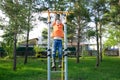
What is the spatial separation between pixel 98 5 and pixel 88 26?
296 cm

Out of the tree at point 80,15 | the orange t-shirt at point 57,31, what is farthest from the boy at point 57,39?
the tree at point 80,15

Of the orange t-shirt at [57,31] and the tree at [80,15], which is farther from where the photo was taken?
the tree at [80,15]

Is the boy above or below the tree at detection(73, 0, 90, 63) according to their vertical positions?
below

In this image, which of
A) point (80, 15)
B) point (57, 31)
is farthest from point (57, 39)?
point (80, 15)

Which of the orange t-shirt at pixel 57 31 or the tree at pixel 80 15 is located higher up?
the tree at pixel 80 15

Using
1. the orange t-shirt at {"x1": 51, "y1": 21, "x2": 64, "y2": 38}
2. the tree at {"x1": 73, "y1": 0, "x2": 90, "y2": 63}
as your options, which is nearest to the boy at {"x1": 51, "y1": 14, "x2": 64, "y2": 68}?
the orange t-shirt at {"x1": 51, "y1": 21, "x2": 64, "y2": 38}

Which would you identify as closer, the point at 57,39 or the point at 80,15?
the point at 57,39

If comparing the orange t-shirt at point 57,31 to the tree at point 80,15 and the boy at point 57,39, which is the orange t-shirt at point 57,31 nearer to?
the boy at point 57,39

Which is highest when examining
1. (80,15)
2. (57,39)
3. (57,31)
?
(80,15)

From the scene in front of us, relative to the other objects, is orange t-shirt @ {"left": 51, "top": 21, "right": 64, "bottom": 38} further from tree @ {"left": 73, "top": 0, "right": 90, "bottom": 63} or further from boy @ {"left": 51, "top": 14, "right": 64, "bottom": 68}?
tree @ {"left": 73, "top": 0, "right": 90, "bottom": 63}

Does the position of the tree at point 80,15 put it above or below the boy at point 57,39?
above

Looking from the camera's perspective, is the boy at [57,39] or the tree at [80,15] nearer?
the boy at [57,39]

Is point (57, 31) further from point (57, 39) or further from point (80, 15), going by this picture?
point (80, 15)

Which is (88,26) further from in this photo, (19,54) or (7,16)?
(19,54)
